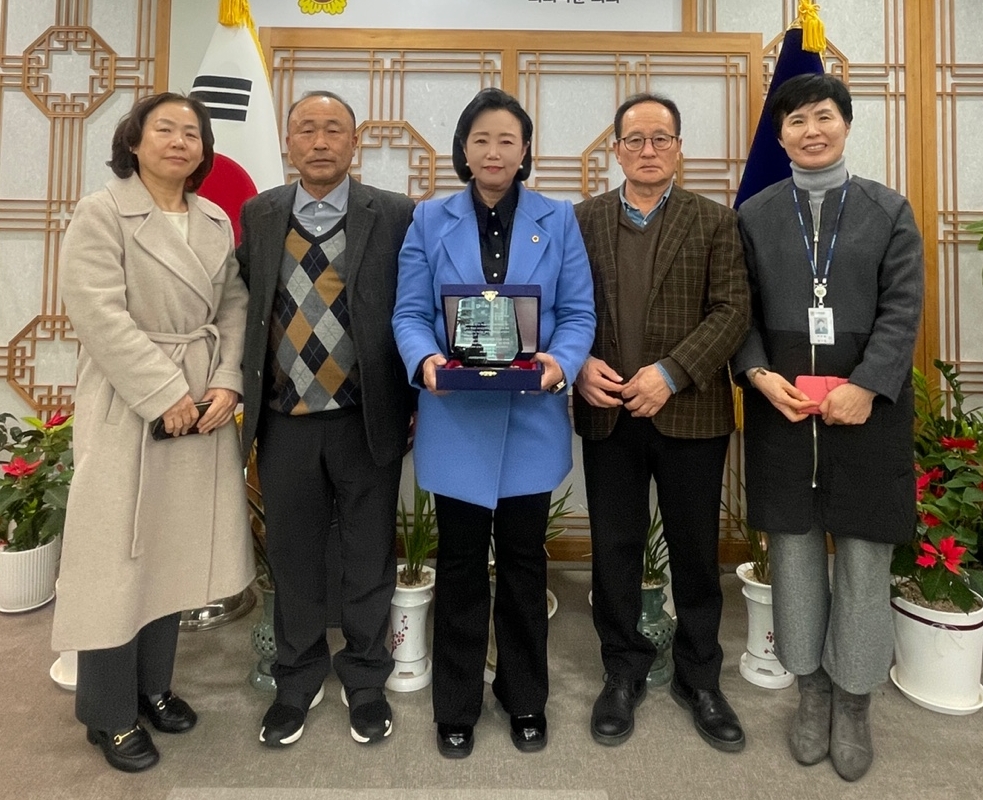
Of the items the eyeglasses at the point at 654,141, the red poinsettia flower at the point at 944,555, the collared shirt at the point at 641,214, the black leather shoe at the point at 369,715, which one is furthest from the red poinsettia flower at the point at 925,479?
the black leather shoe at the point at 369,715

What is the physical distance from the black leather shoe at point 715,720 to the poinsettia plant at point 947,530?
0.67m

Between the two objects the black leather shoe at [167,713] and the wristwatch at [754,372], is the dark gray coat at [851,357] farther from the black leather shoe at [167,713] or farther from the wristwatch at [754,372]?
the black leather shoe at [167,713]

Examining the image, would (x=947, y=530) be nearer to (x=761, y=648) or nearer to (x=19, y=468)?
Result: (x=761, y=648)

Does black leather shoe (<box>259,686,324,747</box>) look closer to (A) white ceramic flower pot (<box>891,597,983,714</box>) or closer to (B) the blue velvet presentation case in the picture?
(B) the blue velvet presentation case

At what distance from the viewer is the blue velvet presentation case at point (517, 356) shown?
1325 mm

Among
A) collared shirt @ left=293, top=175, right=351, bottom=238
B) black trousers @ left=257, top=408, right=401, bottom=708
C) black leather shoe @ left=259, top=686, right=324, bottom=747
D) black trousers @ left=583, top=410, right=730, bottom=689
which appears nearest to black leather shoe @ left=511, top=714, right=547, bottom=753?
black trousers @ left=583, top=410, right=730, bottom=689

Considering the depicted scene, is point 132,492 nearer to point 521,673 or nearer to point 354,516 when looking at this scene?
point 354,516

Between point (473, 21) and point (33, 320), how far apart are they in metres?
2.45

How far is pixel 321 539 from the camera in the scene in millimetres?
1686

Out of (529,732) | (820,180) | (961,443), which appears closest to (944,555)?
(961,443)

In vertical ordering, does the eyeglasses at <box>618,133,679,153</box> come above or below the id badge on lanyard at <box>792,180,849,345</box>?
above

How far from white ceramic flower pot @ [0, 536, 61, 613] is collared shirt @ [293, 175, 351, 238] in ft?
5.85

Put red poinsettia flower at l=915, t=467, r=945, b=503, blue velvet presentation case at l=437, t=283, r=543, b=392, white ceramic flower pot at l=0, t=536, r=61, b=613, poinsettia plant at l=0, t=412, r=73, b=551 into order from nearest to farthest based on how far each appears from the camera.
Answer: blue velvet presentation case at l=437, t=283, r=543, b=392 < red poinsettia flower at l=915, t=467, r=945, b=503 < poinsettia plant at l=0, t=412, r=73, b=551 < white ceramic flower pot at l=0, t=536, r=61, b=613

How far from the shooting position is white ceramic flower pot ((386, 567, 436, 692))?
1.93m
